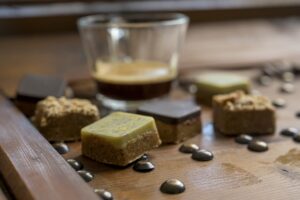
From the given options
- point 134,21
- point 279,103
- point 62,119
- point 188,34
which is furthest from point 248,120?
point 188,34

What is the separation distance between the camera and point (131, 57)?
3.02 ft

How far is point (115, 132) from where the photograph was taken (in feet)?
2.00

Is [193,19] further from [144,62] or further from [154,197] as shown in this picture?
[154,197]

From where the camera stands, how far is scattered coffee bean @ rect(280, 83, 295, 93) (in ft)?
2.98

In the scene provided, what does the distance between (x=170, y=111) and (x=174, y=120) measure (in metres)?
0.03

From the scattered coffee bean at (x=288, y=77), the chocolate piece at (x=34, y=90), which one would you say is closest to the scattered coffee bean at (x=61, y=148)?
the chocolate piece at (x=34, y=90)

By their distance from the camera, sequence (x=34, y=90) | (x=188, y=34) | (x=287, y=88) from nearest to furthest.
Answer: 1. (x=34, y=90)
2. (x=287, y=88)
3. (x=188, y=34)

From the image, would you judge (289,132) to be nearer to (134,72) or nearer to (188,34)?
(134,72)

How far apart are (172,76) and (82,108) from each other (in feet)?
0.70

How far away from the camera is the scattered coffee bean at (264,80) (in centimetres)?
96

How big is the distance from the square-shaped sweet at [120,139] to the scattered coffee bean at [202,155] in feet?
0.15

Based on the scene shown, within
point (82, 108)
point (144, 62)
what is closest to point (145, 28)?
point (144, 62)

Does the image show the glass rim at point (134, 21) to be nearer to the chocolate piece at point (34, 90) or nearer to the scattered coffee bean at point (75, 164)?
the chocolate piece at point (34, 90)

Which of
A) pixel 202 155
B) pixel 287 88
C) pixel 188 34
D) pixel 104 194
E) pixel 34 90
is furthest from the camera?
pixel 188 34
